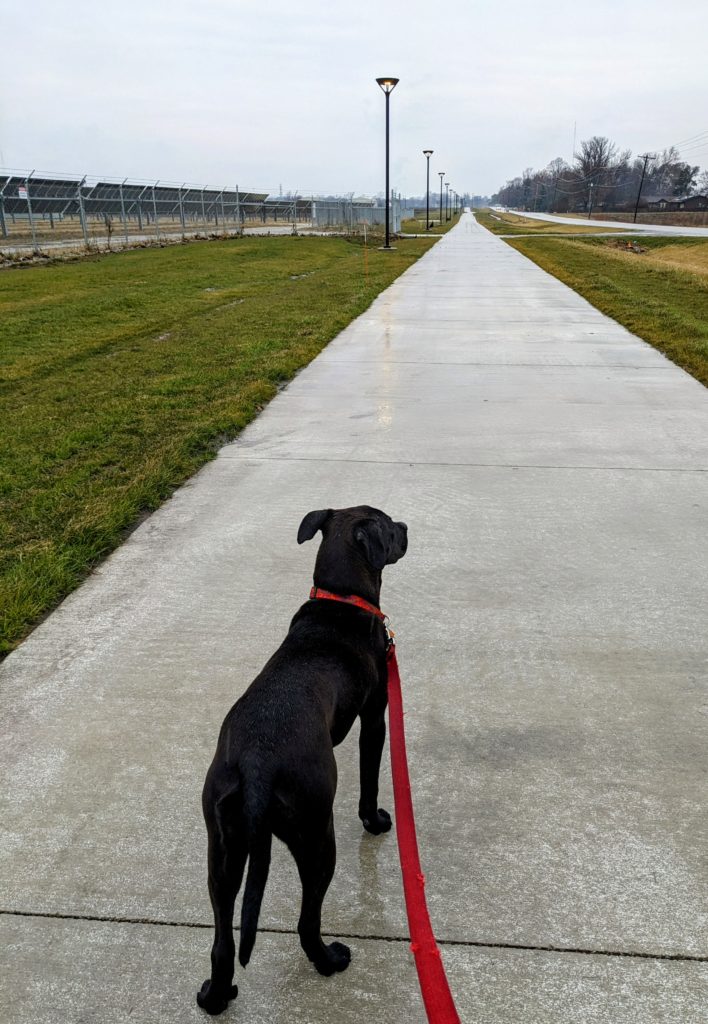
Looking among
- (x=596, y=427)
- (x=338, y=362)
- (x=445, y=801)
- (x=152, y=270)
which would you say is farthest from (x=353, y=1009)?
(x=152, y=270)

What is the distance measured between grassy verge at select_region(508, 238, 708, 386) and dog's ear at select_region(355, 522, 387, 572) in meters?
6.67

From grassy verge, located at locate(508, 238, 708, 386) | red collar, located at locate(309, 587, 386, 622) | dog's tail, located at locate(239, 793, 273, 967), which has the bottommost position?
grassy verge, located at locate(508, 238, 708, 386)

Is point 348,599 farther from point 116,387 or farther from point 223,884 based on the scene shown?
point 116,387

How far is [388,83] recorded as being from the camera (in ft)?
86.7

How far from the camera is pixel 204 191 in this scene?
40969 mm

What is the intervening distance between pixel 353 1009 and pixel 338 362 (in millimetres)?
7980

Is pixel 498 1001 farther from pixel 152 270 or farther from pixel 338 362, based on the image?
pixel 152 270

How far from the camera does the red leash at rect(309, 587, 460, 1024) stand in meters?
1.59

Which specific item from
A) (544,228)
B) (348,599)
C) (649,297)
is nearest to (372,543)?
(348,599)

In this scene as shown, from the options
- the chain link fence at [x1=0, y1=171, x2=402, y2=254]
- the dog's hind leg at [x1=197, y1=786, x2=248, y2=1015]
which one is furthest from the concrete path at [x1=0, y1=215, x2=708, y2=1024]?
the chain link fence at [x1=0, y1=171, x2=402, y2=254]

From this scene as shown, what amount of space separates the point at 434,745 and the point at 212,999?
3.88 feet

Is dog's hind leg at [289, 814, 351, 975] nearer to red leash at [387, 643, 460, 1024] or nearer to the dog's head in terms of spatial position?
red leash at [387, 643, 460, 1024]

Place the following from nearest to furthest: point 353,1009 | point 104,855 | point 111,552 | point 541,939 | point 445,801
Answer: point 353,1009
point 541,939
point 104,855
point 445,801
point 111,552

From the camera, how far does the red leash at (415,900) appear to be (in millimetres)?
1586
